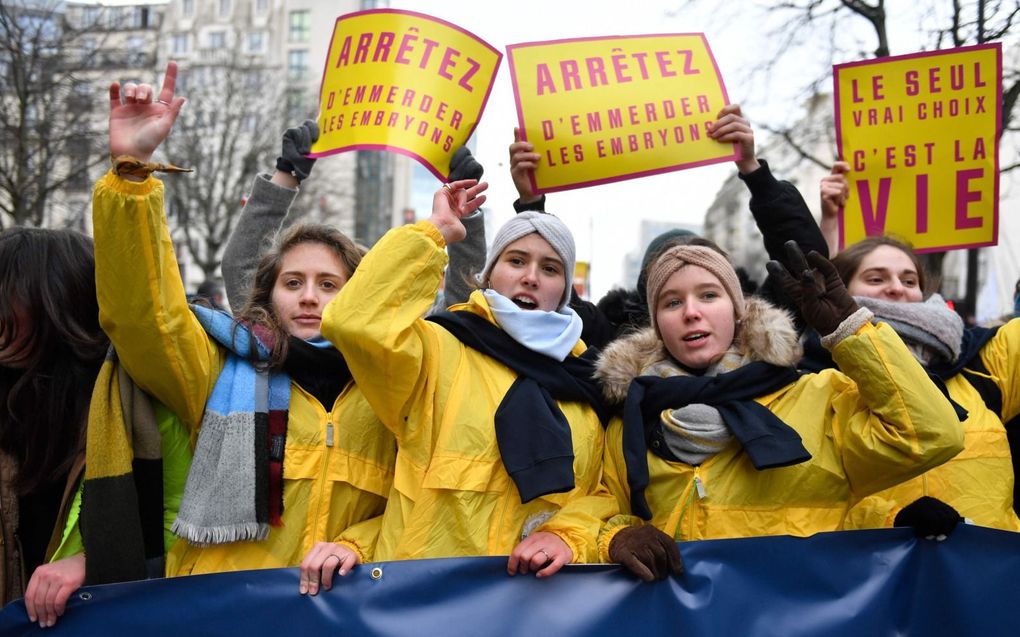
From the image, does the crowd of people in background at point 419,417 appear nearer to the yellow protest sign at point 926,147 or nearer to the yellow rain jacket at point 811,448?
the yellow rain jacket at point 811,448

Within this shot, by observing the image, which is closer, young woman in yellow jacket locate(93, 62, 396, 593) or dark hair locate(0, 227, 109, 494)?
young woman in yellow jacket locate(93, 62, 396, 593)

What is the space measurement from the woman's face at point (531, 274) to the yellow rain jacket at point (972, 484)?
1.20m

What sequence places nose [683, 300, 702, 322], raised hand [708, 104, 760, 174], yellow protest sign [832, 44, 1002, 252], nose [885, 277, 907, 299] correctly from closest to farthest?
nose [683, 300, 702, 322] < nose [885, 277, 907, 299] < raised hand [708, 104, 760, 174] < yellow protest sign [832, 44, 1002, 252]

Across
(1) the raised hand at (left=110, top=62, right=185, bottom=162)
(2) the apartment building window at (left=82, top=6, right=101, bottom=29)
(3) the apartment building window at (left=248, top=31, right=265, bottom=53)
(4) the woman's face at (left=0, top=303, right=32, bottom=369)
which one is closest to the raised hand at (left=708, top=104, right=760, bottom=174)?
(1) the raised hand at (left=110, top=62, right=185, bottom=162)

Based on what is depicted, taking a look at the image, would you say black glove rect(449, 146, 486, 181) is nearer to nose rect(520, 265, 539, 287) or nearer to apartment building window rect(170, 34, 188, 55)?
nose rect(520, 265, 539, 287)

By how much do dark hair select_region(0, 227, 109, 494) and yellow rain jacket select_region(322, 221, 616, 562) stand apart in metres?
0.82

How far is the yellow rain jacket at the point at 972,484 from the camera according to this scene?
2773 mm

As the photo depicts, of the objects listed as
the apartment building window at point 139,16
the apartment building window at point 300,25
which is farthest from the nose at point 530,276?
the apartment building window at point 300,25

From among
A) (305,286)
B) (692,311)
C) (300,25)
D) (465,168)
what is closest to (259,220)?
(305,286)

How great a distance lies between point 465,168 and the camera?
3.32 metres

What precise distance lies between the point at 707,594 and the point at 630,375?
2.38 feet

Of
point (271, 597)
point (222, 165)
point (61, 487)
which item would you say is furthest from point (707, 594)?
point (222, 165)

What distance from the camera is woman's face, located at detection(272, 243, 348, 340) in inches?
111

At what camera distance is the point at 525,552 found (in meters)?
2.28
